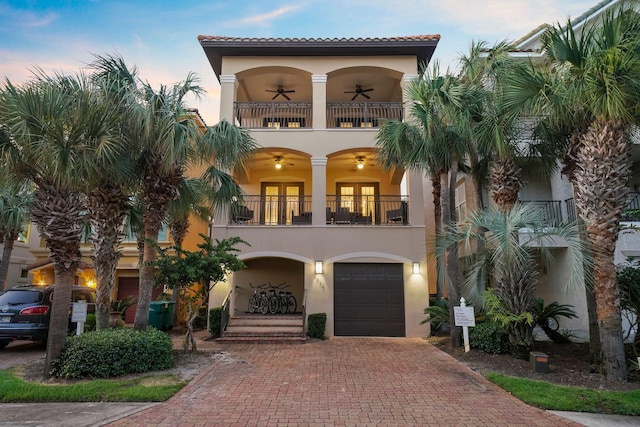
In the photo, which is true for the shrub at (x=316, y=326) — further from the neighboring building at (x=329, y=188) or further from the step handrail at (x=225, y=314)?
the step handrail at (x=225, y=314)

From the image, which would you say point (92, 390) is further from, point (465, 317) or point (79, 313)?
point (465, 317)

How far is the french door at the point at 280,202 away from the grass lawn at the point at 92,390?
8274mm

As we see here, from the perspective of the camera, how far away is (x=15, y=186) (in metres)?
7.46

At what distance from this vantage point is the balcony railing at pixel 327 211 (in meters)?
13.3

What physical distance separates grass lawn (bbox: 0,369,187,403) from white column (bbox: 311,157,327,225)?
24.3 ft

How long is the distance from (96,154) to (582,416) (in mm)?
9202

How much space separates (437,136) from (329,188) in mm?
6817

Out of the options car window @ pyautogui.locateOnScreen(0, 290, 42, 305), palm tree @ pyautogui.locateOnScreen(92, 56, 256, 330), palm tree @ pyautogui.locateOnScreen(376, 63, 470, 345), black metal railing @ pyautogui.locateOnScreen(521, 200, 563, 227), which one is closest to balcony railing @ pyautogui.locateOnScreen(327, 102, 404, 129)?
palm tree @ pyautogui.locateOnScreen(376, 63, 470, 345)

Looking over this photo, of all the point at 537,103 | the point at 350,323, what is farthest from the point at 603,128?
the point at 350,323

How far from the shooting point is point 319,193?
12961 mm

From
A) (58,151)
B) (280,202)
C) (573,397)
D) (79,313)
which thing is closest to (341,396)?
(573,397)

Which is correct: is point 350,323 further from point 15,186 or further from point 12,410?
point 15,186

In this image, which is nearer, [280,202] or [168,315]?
[168,315]

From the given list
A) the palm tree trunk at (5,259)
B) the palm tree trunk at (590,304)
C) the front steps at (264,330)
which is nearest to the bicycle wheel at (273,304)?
the front steps at (264,330)
